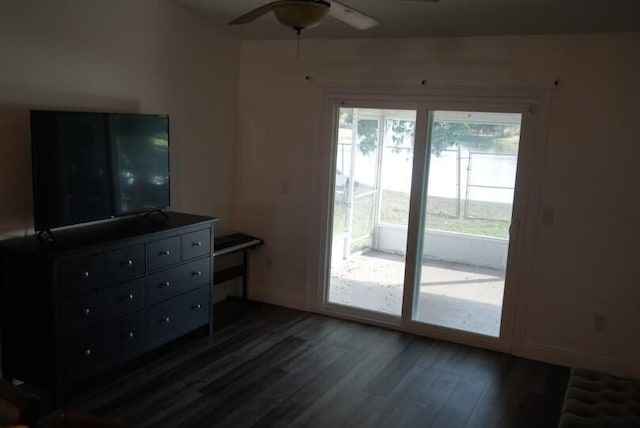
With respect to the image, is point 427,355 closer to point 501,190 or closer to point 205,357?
point 501,190

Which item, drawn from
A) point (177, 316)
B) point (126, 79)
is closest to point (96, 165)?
point (126, 79)

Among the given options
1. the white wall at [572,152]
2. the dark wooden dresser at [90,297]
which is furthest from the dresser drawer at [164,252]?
the white wall at [572,152]

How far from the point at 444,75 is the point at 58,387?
3.44 m

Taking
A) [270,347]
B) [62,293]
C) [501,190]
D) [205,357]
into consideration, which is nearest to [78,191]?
[62,293]

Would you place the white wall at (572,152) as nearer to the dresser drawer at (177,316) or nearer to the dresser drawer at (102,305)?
the dresser drawer at (177,316)

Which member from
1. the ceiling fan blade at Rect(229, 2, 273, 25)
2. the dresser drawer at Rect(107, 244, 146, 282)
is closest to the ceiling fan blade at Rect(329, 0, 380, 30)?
the ceiling fan blade at Rect(229, 2, 273, 25)

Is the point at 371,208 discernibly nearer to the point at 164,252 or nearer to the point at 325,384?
the point at 325,384

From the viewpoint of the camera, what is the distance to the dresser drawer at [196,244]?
4.04 m

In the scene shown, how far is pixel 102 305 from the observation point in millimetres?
3404

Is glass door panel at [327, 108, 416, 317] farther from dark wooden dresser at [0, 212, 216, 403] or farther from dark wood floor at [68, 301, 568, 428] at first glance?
dark wooden dresser at [0, 212, 216, 403]

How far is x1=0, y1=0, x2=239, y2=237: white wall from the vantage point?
327 cm

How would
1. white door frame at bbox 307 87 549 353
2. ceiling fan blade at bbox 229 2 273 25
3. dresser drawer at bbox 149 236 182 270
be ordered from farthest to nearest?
white door frame at bbox 307 87 549 353 → dresser drawer at bbox 149 236 182 270 → ceiling fan blade at bbox 229 2 273 25

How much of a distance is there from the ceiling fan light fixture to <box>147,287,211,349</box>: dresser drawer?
2.25 meters

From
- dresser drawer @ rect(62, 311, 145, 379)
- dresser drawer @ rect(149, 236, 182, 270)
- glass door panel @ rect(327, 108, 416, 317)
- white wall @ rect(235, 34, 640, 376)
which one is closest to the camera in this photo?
dresser drawer @ rect(62, 311, 145, 379)
